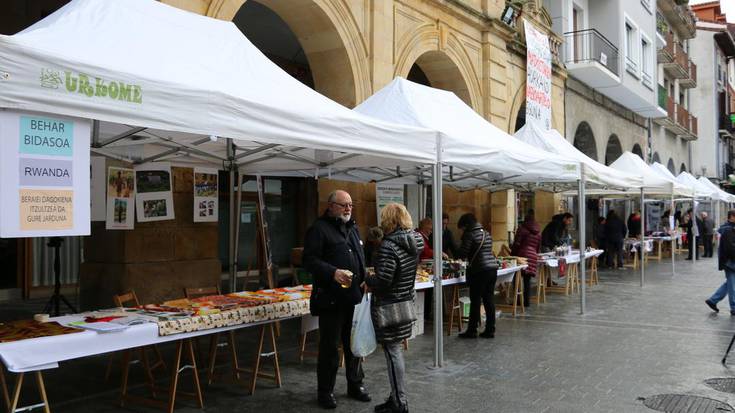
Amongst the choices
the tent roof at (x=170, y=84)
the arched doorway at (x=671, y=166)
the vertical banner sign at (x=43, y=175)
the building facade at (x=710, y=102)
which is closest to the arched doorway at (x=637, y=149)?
the arched doorway at (x=671, y=166)

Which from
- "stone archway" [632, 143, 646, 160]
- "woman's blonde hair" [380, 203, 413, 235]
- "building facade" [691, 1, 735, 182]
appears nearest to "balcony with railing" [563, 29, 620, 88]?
"stone archway" [632, 143, 646, 160]

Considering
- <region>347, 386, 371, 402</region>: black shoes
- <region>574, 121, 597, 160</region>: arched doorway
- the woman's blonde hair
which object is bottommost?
<region>347, 386, 371, 402</region>: black shoes

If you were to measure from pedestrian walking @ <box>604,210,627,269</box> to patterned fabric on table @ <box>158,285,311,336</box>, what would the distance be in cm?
1374

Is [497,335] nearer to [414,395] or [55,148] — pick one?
[414,395]

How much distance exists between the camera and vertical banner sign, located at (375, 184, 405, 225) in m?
10.4

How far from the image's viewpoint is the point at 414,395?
17.6ft

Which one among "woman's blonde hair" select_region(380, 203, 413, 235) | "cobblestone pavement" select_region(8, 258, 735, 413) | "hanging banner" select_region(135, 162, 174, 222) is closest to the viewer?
"woman's blonde hair" select_region(380, 203, 413, 235)

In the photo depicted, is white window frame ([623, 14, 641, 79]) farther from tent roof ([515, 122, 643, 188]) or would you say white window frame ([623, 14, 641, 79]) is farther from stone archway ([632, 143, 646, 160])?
tent roof ([515, 122, 643, 188])

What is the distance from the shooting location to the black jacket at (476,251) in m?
7.62

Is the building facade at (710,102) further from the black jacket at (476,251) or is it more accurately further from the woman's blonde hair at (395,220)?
the woman's blonde hair at (395,220)

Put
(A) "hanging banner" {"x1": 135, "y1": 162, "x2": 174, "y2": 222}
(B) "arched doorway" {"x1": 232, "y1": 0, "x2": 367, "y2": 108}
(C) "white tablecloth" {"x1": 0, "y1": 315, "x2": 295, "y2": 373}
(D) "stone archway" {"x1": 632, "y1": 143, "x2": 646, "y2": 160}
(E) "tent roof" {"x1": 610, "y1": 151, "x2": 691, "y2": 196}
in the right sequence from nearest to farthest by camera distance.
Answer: (C) "white tablecloth" {"x1": 0, "y1": 315, "x2": 295, "y2": 373}
(A) "hanging banner" {"x1": 135, "y1": 162, "x2": 174, "y2": 222}
(B) "arched doorway" {"x1": 232, "y1": 0, "x2": 367, "y2": 108}
(E) "tent roof" {"x1": 610, "y1": 151, "x2": 691, "y2": 196}
(D) "stone archway" {"x1": 632, "y1": 143, "x2": 646, "y2": 160}

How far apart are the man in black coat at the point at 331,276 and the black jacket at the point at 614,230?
563 inches

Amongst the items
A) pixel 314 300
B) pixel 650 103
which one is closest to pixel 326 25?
pixel 314 300

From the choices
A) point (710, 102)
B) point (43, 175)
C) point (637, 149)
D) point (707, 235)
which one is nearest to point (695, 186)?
point (707, 235)
